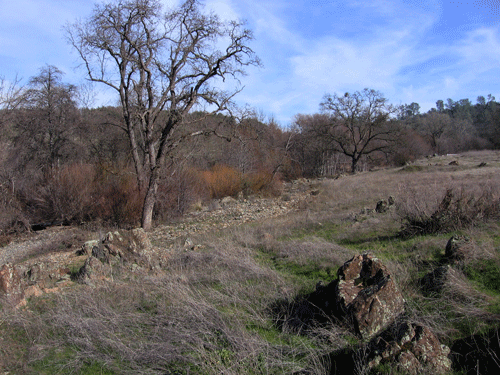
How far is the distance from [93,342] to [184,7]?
12783mm

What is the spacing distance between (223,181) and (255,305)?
1894 centimetres

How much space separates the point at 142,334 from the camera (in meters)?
4.45

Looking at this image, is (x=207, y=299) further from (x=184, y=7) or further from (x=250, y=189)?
(x=250, y=189)

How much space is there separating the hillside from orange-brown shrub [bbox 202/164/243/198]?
14621 mm

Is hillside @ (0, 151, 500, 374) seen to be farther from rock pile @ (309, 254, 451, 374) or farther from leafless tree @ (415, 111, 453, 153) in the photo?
leafless tree @ (415, 111, 453, 153)

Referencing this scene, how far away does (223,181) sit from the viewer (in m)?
23.7

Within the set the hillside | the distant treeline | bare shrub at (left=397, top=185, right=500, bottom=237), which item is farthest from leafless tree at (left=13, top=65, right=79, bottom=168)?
bare shrub at (left=397, top=185, right=500, bottom=237)

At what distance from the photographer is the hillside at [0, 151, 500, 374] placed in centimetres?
360

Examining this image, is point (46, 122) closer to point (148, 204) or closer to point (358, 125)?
point (148, 204)

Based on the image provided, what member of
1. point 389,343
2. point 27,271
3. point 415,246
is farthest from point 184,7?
point 389,343

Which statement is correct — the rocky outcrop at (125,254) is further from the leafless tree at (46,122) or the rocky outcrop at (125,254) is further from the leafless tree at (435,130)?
the leafless tree at (435,130)

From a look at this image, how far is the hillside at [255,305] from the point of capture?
3.60 meters

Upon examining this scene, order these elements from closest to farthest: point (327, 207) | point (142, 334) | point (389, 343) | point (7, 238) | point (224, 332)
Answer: point (389, 343)
point (224, 332)
point (142, 334)
point (7, 238)
point (327, 207)

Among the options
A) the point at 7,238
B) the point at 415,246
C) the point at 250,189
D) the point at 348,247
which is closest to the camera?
the point at 415,246
